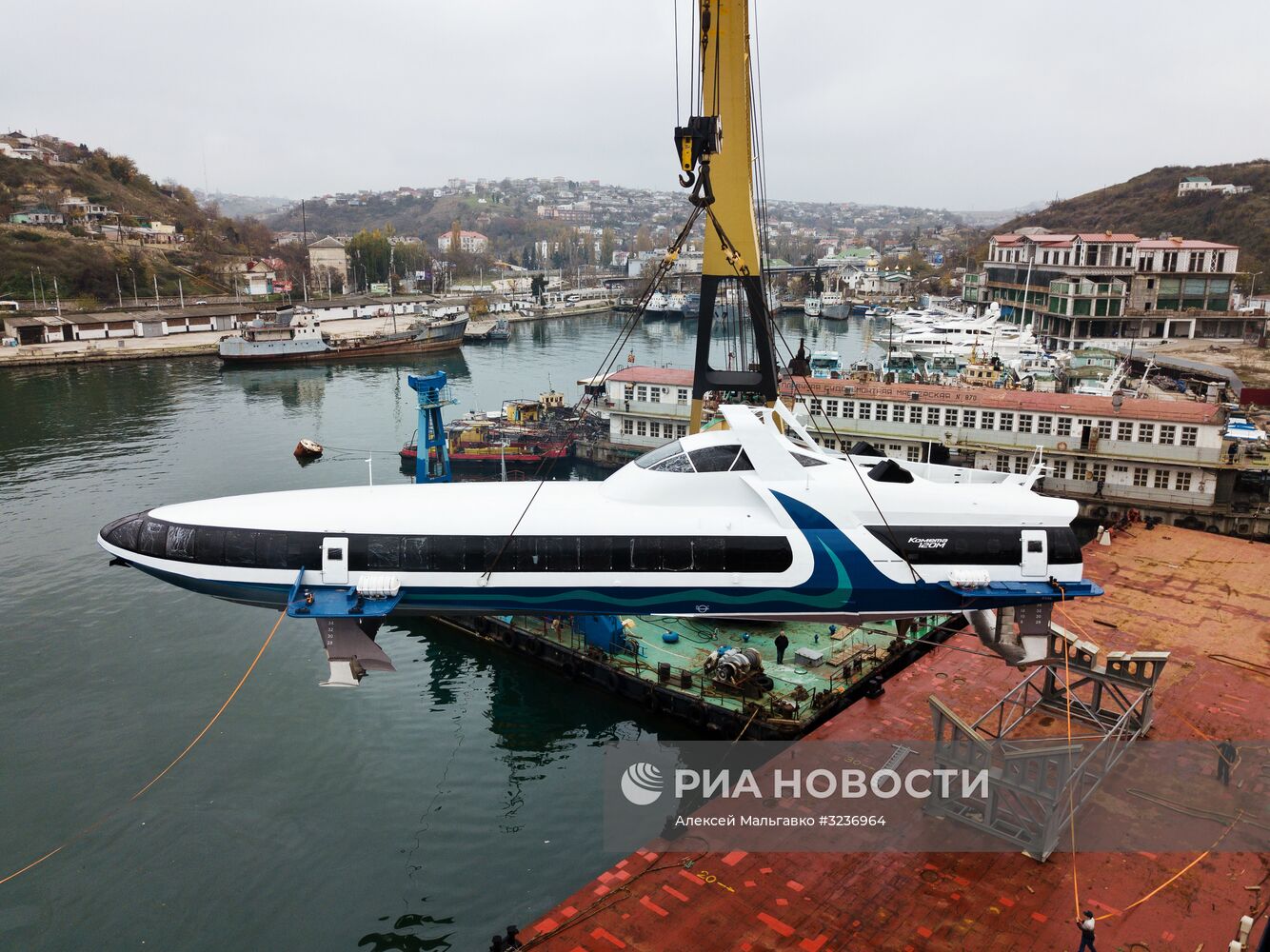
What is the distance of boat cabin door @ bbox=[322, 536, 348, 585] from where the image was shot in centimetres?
1739

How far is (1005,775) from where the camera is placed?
15859 millimetres

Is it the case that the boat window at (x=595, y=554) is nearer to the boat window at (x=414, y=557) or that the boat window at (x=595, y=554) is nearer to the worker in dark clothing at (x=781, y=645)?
the boat window at (x=414, y=557)

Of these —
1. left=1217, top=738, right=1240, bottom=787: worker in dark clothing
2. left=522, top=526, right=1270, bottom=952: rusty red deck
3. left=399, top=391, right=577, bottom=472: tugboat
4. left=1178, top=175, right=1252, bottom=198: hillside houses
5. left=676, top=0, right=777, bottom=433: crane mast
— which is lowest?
left=522, top=526, right=1270, bottom=952: rusty red deck

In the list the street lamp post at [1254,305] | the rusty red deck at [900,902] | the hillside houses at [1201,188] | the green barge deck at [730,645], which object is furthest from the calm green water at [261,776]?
the hillside houses at [1201,188]

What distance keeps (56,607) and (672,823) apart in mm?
26612

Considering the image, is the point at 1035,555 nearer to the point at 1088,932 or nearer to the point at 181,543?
the point at 1088,932

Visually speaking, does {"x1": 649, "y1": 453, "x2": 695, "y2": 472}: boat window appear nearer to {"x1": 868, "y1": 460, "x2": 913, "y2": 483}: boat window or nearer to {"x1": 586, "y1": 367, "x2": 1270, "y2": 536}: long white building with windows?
{"x1": 868, "y1": 460, "x2": 913, "y2": 483}: boat window

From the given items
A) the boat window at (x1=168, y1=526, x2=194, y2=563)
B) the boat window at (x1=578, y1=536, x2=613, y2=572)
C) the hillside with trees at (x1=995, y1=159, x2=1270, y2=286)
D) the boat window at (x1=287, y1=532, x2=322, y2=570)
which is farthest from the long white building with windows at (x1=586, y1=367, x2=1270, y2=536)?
the hillside with trees at (x1=995, y1=159, x2=1270, y2=286)

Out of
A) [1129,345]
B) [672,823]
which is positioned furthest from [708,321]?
[1129,345]

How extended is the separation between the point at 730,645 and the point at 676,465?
876cm

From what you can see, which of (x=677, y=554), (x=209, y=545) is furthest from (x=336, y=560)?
(x=677, y=554)

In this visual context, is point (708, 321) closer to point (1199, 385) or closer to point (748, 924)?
point (748, 924)

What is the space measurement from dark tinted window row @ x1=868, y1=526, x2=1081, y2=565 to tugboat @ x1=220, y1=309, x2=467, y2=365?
287ft

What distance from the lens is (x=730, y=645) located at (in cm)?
2514
